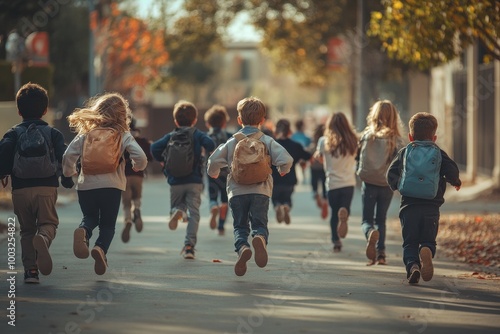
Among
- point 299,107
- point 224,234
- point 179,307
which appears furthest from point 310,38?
point 299,107

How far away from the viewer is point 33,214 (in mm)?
10266

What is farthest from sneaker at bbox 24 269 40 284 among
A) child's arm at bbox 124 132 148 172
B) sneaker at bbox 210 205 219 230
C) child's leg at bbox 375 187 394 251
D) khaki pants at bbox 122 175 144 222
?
sneaker at bbox 210 205 219 230

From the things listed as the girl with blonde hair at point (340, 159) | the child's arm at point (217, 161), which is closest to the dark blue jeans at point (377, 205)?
the girl with blonde hair at point (340, 159)

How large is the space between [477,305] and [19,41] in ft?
48.5

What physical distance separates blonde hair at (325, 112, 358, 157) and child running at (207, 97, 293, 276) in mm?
2605

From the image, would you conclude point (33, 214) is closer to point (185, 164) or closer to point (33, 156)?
point (33, 156)

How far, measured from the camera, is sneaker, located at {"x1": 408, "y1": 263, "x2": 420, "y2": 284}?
33.8 feet

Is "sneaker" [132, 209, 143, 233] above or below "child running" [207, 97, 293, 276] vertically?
below

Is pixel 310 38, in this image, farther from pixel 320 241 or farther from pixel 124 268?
pixel 124 268

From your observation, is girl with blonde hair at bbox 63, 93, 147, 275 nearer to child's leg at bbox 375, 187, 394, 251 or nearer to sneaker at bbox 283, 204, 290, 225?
child's leg at bbox 375, 187, 394, 251

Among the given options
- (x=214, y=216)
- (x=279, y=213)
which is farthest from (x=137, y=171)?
(x=279, y=213)

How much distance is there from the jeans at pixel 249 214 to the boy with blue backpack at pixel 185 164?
1588 mm

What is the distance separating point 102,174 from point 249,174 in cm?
127

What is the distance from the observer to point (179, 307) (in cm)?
886
